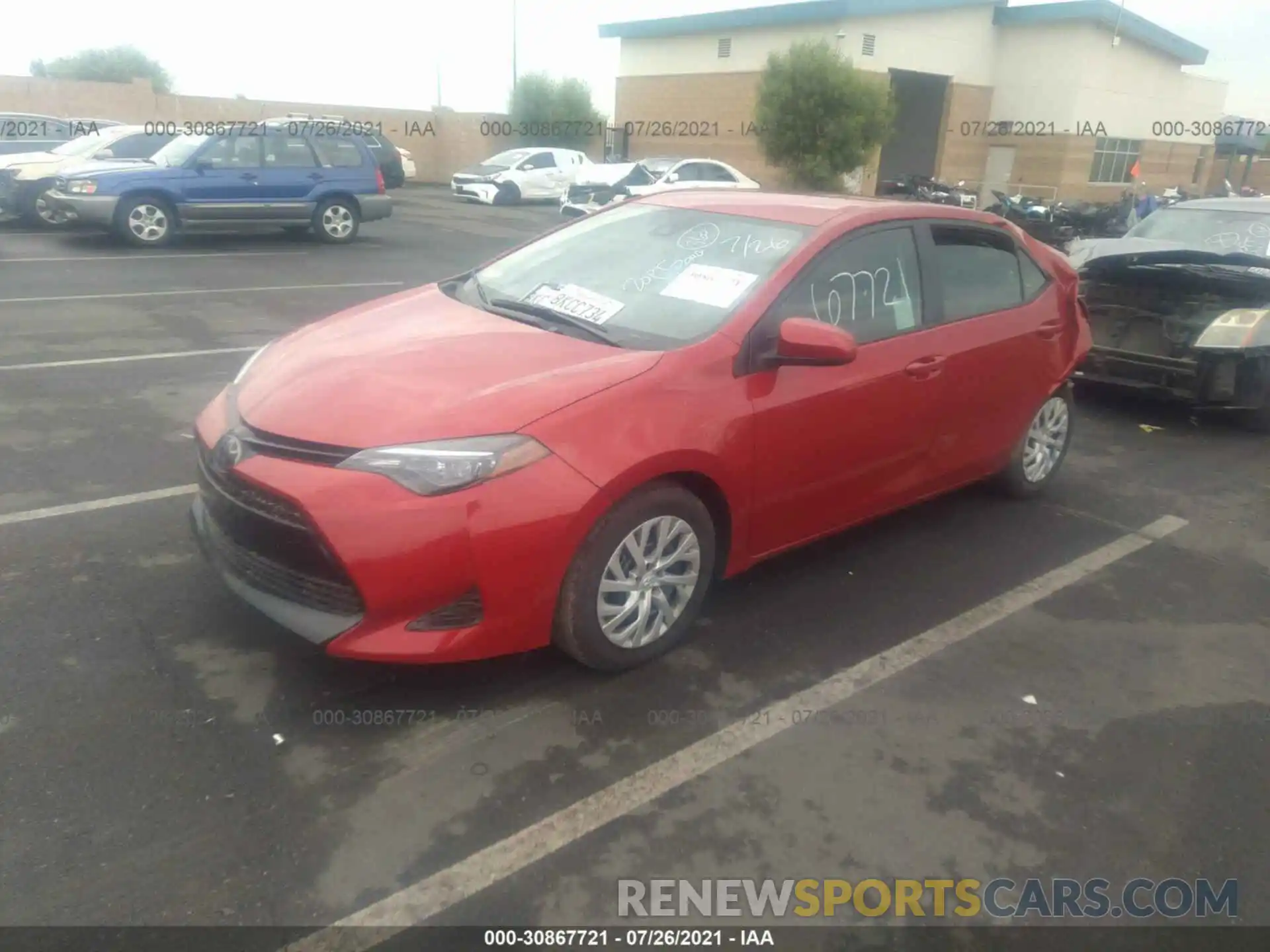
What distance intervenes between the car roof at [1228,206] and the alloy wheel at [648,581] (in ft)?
27.0

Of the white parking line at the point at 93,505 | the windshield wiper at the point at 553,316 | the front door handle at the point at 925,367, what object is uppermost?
the windshield wiper at the point at 553,316

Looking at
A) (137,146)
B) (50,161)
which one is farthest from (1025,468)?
(50,161)

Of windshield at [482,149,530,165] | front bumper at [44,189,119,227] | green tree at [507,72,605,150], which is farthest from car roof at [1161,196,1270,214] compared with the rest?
green tree at [507,72,605,150]

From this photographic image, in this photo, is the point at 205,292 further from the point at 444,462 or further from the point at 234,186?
the point at 444,462

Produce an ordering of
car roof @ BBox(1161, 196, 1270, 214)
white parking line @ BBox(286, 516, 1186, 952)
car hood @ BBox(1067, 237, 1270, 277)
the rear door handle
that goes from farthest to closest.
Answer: car roof @ BBox(1161, 196, 1270, 214)
car hood @ BBox(1067, 237, 1270, 277)
the rear door handle
white parking line @ BBox(286, 516, 1186, 952)

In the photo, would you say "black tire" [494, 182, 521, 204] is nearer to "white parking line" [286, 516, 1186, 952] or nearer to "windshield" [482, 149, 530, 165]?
"windshield" [482, 149, 530, 165]

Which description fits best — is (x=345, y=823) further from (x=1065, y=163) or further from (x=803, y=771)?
(x=1065, y=163)

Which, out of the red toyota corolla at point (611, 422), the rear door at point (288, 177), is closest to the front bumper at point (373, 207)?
the rear door at point (288, 177)

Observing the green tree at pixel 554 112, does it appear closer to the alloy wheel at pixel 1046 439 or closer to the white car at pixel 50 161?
the white car at pixel 50 161

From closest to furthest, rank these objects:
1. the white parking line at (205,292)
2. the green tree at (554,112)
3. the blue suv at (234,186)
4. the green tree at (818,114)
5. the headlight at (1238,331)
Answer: the headlight at (1238,331), the white parking line at (205,292), the blue suv at (234,186), the green tree at (818,114), the green tree at (554,112)

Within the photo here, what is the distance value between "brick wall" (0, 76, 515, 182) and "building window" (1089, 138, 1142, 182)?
1870 cm

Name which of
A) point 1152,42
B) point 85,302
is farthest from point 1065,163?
point 85,302

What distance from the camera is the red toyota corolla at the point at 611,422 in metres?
3.02

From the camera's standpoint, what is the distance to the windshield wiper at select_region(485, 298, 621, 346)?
146 inches
